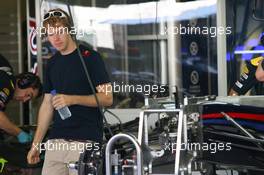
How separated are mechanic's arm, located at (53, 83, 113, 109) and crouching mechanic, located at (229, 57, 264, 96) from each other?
1.80 metres

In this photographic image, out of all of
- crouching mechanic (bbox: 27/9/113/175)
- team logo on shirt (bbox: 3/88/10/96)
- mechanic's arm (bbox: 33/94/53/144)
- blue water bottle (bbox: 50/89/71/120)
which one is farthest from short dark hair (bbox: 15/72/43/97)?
blue water bottle (bbox: 50/89/71/120)

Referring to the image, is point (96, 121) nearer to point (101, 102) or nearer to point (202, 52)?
point (101, 102)

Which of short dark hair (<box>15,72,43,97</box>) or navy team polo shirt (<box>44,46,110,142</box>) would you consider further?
short dark hair (<box>15,72,43,97</box>)

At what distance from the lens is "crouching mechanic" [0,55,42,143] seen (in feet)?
15.2

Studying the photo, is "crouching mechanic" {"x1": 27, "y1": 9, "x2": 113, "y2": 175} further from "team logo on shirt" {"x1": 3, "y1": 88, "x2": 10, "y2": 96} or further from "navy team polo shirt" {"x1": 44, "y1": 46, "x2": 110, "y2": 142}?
"team logo on shirt" {"x1": 3, "y1": 88, "x2": 10, "y2": 96}

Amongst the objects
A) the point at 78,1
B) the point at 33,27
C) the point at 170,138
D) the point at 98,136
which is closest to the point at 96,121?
the point at 98,136

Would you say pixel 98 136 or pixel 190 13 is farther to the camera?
pixel 190 13

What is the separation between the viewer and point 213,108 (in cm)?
391

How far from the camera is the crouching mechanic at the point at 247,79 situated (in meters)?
4.89

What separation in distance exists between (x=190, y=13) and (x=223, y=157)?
2.00 metres

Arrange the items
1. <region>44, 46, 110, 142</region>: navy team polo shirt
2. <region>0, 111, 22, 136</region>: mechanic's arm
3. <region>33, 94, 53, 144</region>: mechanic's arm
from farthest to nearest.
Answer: <region>0, 111, 22, 136</region>: mechanic's arm
<region>33, 94, 53, 144</region>: mechanic's arm
<region>44, 46, 110, 142</region>: navy team polo shirt

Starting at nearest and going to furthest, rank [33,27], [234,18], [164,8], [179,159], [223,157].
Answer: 1. [179,159]
2. [223,157]
3. [234,18]
4. [164,8]
5. [33,27]

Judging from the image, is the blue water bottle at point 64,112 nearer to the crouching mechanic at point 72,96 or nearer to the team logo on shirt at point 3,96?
the crouching mechanic at point 72,96

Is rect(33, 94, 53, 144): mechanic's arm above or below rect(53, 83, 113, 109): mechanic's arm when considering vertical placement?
below
